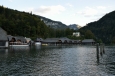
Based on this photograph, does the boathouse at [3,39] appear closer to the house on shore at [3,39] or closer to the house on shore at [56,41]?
the house on shore at [3,39]

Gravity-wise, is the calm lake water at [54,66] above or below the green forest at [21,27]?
below

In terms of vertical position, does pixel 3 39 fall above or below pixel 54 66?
above

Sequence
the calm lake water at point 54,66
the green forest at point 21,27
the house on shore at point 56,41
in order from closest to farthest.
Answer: the calm lake water at point 54,66
the green forest at point 21,27
the house on shore at point 56,41

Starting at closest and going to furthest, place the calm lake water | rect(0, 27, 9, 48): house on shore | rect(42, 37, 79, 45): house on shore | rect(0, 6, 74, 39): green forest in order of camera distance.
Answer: the calm lake water
rect(0, 27, 9, 48): house on shore
rect(0, 6, 74, 39): green forest
rect(42, 37, 79, 45): house on shore

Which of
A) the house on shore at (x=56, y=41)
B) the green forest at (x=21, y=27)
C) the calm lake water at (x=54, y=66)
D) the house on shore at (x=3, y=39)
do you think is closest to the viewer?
the calm lake water at (x=54, y=66)

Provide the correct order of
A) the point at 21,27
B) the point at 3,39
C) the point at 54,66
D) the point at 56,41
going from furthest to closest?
the point at 56,41 → the point at 21,27 → the point at 3,39 → the point at 54,66

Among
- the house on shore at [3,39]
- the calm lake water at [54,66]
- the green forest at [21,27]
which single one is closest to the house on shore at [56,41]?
the green forest at [21,27]

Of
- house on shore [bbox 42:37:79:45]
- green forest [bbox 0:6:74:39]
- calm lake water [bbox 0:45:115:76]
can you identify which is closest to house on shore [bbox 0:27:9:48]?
calm lake water [bbox 0:45:115:76]

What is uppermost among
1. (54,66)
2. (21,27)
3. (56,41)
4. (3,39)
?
(21,27)

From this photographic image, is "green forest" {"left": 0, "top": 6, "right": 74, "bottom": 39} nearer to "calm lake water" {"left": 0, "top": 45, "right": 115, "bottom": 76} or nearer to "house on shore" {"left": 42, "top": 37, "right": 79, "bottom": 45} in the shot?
"house on shore" {"left": 42, "top": 37, "right": 79, "bottom": 45}

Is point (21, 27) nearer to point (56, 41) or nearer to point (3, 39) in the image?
point (56, 41)

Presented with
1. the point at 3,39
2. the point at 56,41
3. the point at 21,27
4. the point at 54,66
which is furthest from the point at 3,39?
the point at 56,41

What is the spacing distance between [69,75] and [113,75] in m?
5.34

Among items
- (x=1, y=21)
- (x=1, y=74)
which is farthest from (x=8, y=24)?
(x=1, y=74)
